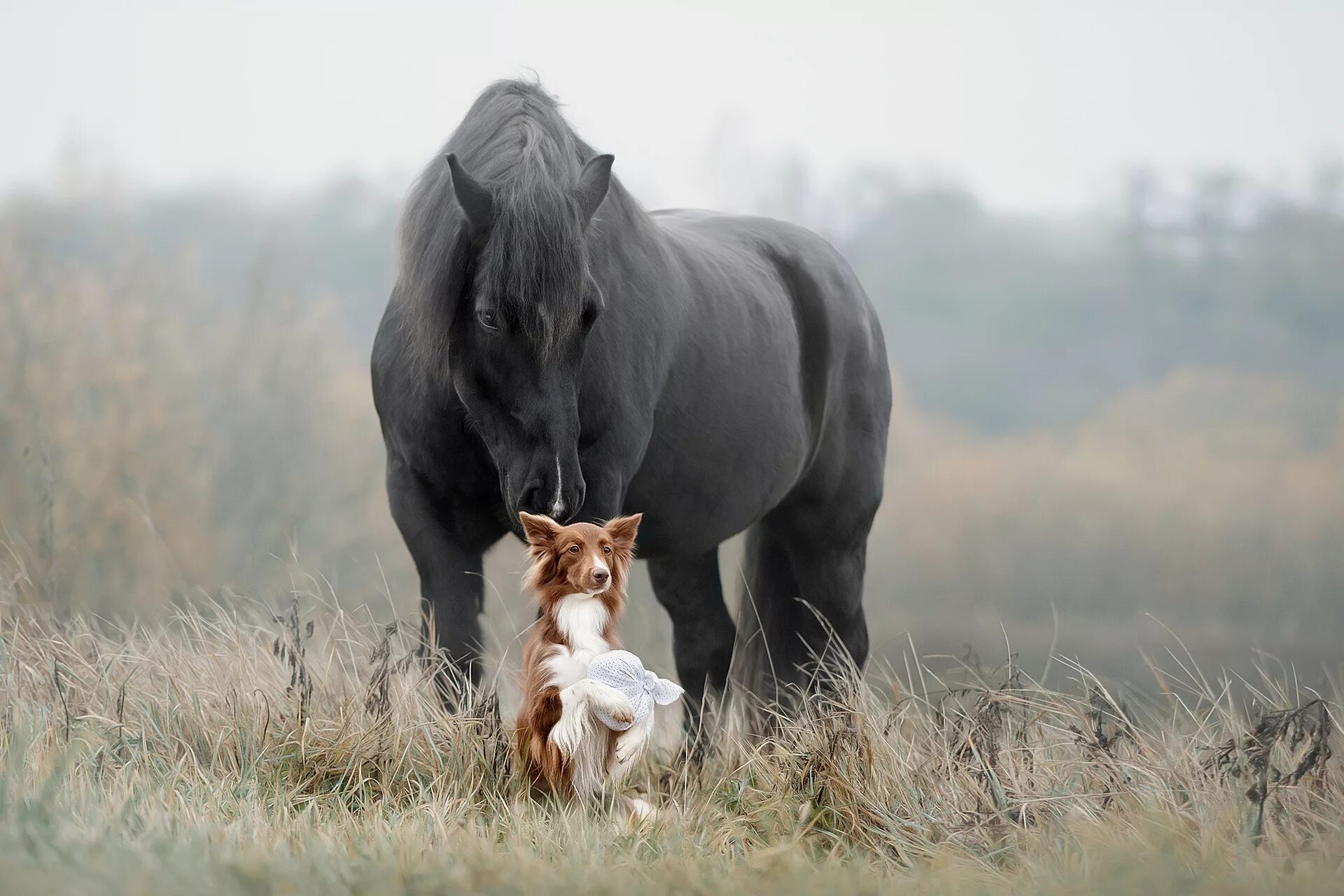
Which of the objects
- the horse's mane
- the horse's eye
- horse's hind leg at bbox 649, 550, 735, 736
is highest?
the horse's mane

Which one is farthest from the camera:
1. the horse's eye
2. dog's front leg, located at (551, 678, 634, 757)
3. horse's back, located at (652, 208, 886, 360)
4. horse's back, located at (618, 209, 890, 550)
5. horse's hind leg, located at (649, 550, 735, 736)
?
horse's hind leg, located at (649, 550, 735, 736)

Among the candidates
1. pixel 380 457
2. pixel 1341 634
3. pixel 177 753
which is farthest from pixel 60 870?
pixel 1341 634

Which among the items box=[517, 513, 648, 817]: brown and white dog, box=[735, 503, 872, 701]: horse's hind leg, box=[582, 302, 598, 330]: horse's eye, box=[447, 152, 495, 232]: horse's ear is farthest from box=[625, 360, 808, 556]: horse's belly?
box=[517, 513, 648, 817]: brown and white dog

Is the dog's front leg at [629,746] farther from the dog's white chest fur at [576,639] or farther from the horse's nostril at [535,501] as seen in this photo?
the horse's nostril at [535,501]

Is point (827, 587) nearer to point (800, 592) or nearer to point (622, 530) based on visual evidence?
point (800, 592)

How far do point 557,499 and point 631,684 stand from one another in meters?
0.59

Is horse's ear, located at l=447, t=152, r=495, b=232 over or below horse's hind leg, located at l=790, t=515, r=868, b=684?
over

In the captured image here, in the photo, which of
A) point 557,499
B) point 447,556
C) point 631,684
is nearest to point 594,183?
point 557,499

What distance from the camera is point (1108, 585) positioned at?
4084 cm

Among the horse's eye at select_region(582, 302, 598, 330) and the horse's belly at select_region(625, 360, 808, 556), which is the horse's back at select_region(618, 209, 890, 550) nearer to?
the horse's belly at select_region(625, 360, 808, 556)

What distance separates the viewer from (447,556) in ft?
13.5

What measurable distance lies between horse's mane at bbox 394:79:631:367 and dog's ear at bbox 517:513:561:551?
57 centimetres

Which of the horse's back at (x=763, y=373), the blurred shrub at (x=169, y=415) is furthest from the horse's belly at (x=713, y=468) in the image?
the blurred shrub at (x=169, y=415)

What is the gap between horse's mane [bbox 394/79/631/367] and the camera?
345 centimetres
